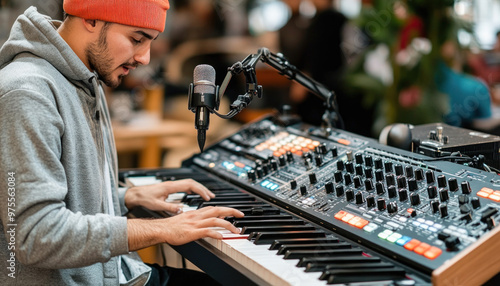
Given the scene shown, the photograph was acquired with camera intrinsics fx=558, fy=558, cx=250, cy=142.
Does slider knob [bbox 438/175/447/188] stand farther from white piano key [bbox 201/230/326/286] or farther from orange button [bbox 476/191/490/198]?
white piano key [bbox 201/230/326/286]

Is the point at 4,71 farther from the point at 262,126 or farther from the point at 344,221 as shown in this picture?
the point at 262,126

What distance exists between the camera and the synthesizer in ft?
4.64

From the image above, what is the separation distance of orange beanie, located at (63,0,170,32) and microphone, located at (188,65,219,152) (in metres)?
0.26

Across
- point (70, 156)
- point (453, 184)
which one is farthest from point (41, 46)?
point (453, 184)

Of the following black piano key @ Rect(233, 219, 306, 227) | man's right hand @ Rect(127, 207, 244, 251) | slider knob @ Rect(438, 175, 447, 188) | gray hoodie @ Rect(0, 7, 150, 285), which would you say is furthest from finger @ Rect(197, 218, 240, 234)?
slider knob @ Rect(438, 175, 447, 188)

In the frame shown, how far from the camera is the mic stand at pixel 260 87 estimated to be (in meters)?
1.79

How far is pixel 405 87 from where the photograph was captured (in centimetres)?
494

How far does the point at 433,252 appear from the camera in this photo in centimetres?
142

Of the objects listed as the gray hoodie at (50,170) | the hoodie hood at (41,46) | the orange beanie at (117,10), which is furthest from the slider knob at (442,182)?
the hoodie hood at (41,46)

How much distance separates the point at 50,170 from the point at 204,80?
1.71ft

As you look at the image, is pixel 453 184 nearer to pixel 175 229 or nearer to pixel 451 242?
pixel 451 242

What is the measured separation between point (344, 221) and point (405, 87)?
3.50 metres

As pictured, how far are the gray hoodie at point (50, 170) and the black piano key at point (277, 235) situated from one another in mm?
385

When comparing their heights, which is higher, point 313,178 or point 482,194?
point 482,194
